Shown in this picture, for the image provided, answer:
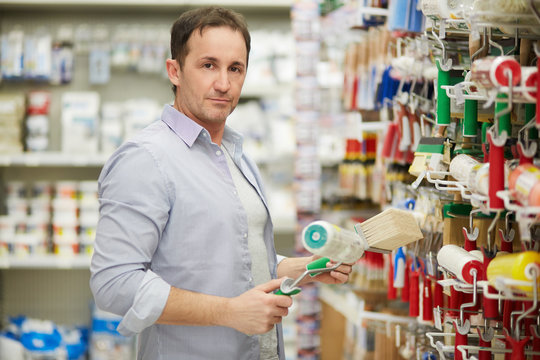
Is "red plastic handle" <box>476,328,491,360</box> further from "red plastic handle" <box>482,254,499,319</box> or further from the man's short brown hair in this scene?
the man's short brown hair

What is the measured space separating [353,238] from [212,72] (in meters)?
0.56

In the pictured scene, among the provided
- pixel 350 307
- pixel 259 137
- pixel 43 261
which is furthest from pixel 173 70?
pixel 43 261

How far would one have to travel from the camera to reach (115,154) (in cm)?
159

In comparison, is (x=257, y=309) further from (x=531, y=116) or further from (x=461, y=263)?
(x=531, y=116)

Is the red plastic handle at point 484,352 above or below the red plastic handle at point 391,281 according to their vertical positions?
above

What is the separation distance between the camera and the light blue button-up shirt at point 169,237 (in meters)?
1.46

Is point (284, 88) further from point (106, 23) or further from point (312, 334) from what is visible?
point (312, 334)

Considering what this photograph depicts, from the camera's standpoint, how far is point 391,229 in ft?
4.80

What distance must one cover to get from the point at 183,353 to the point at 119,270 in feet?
0.98

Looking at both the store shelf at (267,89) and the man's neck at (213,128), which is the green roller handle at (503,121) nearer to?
the man's neck at (213,128)

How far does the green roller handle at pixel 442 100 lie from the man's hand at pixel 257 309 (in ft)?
1.88

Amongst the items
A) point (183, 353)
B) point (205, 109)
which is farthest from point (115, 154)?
point (183, 353)

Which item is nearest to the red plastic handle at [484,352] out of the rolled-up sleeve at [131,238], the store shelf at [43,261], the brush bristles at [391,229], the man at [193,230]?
the brush bristles at [391,229]

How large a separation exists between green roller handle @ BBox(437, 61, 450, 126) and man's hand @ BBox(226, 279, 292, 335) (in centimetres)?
57
